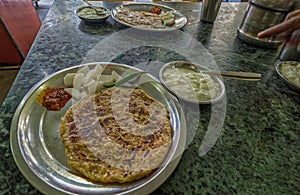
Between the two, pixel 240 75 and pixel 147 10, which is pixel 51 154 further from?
pixel 147 10

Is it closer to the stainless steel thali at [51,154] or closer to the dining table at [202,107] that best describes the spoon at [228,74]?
the dining table at [202,107]

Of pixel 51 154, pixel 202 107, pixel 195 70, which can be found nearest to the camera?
pixel 51 154

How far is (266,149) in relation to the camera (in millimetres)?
691

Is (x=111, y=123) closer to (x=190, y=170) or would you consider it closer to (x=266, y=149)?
(x=190, y=170)

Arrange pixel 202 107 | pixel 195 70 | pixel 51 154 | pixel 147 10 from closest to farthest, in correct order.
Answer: pixel 51 154 → pixel 202 107 → pixel 195 70 → pixel 147 10

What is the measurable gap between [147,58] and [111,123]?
0.49 meters

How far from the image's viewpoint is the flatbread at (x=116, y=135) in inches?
22.5

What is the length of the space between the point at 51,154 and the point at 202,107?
0.55 metres

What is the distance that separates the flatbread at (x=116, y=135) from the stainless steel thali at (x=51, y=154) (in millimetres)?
20

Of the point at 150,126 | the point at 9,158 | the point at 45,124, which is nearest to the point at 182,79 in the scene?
the point at 150,126

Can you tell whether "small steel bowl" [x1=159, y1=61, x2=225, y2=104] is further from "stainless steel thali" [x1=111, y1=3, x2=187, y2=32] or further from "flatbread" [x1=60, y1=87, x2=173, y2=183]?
"stainless steel thali" [x1=111, y1=3, x2=187, y2=32]

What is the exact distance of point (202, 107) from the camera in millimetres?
814

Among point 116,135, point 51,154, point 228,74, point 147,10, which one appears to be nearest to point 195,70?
point 228,74

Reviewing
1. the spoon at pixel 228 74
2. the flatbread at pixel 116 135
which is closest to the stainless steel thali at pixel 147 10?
the spoon at pixel 228 74
